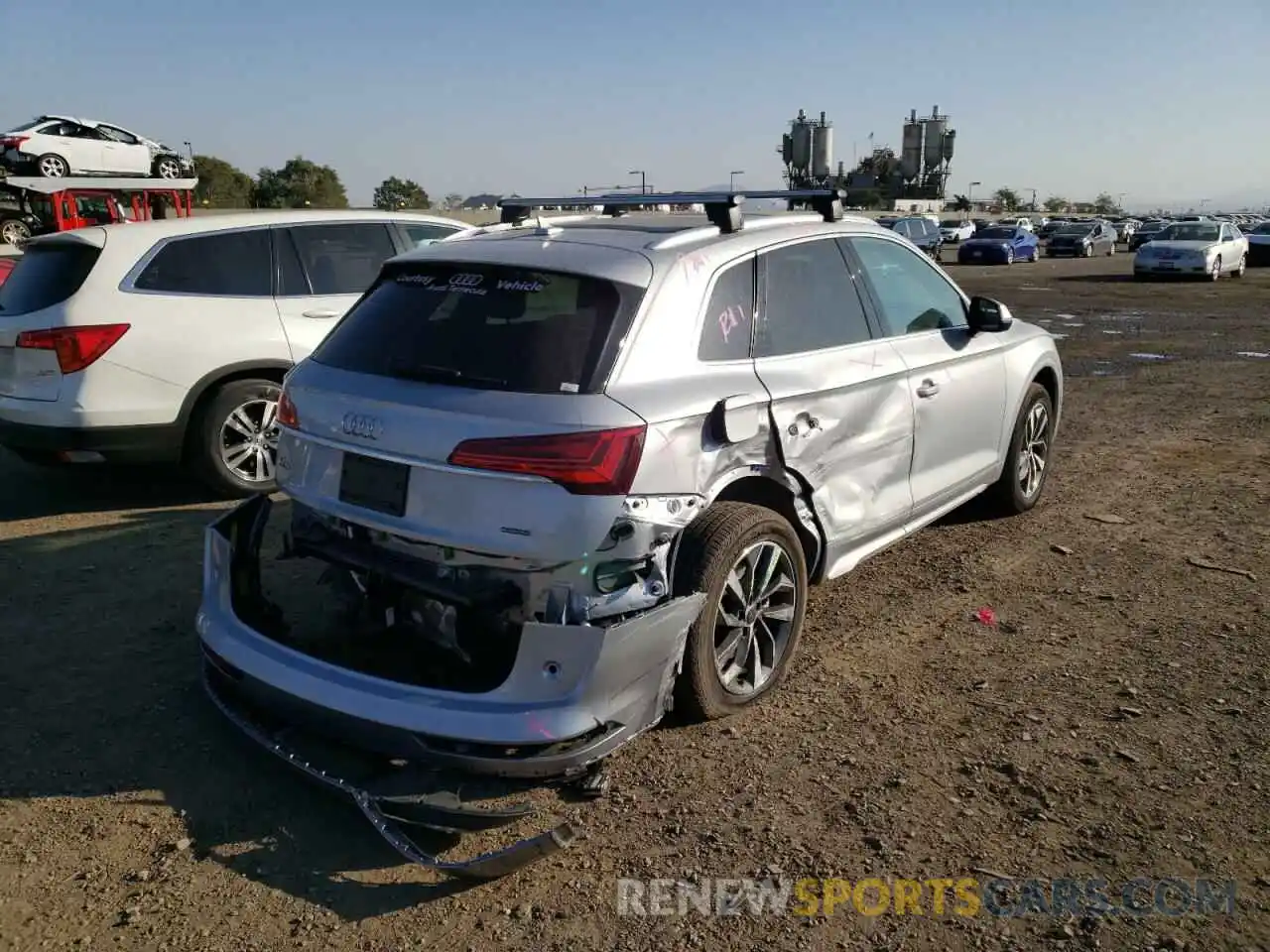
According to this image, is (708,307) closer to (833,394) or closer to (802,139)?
(833,394)

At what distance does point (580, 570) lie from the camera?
122 inches

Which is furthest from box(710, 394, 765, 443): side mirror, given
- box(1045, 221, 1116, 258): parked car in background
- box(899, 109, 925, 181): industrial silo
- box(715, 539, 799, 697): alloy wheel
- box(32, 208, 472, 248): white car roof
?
box(899, 109, 925, 181): industrial silo

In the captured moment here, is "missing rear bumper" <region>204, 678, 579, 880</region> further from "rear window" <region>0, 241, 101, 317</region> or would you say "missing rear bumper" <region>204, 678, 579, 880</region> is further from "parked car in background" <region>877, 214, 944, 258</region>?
"parked car in background" <region>877, 214, 944, 258</region>

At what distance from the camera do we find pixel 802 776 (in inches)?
133

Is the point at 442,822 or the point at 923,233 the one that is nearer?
the point at 442,822

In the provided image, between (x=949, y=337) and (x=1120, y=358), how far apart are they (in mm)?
8849

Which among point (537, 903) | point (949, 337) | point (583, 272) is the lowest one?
point (537, 903)

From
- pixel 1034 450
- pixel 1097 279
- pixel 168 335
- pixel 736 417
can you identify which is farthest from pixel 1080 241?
pixel 736 417

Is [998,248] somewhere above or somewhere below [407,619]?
above

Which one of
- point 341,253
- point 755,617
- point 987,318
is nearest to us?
point 755,617

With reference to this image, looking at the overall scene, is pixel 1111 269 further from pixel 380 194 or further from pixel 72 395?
pixel 380 194

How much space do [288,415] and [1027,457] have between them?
423 cm

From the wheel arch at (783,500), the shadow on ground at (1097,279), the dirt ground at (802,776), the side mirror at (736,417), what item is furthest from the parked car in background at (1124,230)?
the side mirror at (736,417)

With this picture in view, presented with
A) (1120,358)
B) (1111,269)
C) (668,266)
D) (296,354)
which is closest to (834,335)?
(668,266)
